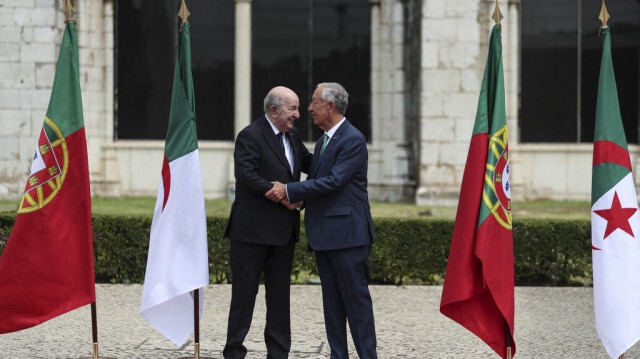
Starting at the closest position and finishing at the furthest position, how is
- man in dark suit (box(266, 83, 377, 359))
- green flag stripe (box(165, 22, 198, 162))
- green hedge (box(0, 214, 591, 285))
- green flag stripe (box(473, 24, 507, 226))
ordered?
green flag stripe (box(473, 24, 507, 226)), man in dark suit (box(266, 83, 377, 359)), green flag stripe (box(165, 22, 198, 162)), green hedge (box(0, 214, 591, 285))

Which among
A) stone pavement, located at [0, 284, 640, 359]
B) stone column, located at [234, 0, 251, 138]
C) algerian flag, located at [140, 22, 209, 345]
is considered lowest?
stone pavement, located at [0, 284, 640, 359]

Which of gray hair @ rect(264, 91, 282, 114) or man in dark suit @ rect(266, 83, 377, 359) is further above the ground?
gray hair @ rect(264, 91, 282, 114)

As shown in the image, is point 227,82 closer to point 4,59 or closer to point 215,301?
point 4,59

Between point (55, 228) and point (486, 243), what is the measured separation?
3047 mm

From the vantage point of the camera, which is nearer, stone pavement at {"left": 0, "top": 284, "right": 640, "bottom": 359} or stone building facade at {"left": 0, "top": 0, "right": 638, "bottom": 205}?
stone pavement at {"left": 0, "top": 284, "right": 640, "bottom": 359}

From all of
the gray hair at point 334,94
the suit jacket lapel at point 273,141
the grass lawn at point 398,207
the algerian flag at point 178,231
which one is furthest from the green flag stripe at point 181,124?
the grass lawn at point 398,207

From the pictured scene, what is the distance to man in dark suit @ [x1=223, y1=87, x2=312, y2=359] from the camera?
7082 millimetres

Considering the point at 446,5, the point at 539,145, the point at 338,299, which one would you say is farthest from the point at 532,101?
the point at 338,299

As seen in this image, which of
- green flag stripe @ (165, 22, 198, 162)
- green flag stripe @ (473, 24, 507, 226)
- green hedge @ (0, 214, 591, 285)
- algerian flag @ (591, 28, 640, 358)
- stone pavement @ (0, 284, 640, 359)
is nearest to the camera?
algerian flag @ (591, 28, 640, 358)

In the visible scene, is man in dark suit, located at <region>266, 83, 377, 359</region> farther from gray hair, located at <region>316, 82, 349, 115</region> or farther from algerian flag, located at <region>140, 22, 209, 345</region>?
algerian flag, located at <region>140, 22, 209, 345</region>

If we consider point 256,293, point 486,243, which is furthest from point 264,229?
point 486,243

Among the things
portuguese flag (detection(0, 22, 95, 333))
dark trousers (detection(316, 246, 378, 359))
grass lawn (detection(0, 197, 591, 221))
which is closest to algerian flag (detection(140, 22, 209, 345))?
portuguese flag (detection(0, 22, 95, 333))

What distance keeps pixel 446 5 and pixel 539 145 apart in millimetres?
3041

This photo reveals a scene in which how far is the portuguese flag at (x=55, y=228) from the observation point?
6926 mm
